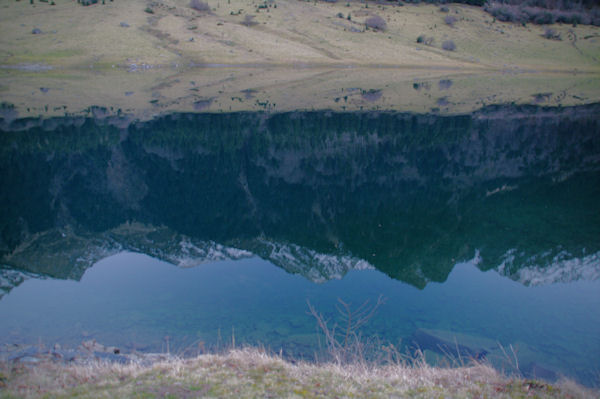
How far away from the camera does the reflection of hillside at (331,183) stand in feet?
65.2

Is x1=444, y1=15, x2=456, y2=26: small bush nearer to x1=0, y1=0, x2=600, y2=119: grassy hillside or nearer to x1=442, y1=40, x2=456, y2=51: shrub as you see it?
x1=0, y1=0, x2=600, y2=119: grassy hillside

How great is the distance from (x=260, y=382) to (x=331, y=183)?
20.1 meters

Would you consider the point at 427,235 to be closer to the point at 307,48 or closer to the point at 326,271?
the point at 326,271

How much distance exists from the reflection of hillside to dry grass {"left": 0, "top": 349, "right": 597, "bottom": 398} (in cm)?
846

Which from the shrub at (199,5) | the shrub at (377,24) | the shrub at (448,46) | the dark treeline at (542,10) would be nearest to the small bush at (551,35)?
the dark treeline at (542,10)

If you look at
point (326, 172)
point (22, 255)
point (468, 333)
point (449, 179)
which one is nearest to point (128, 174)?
point (22, 255)

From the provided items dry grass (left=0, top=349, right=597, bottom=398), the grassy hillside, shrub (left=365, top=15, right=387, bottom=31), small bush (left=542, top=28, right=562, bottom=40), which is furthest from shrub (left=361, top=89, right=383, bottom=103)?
small bush (left=542, top=28, right=562, bottom=40)

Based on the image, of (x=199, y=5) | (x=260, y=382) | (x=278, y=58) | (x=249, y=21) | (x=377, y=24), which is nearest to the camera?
(x=260, y=382)

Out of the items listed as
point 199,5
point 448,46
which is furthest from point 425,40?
point 199,5

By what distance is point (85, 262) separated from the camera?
57.4ft

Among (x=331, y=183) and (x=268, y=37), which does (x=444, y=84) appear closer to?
(x=268, y=37)

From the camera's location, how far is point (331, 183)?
27.2 meters

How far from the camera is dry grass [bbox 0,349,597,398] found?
Answer: 7.18 meters

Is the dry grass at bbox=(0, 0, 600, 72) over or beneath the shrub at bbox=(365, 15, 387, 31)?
beneath
